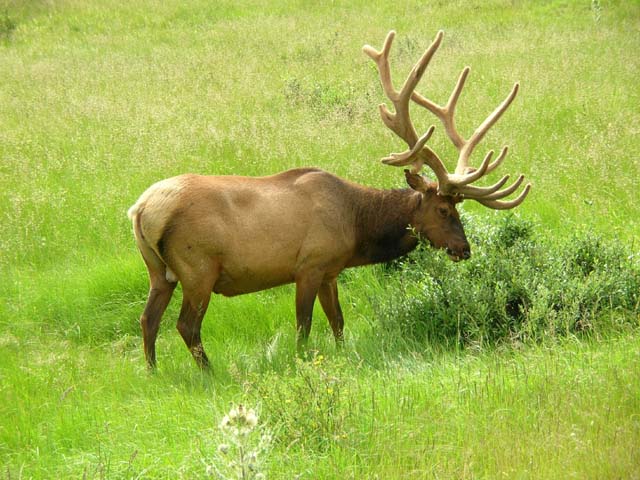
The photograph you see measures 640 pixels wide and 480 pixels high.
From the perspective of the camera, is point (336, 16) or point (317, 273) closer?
point (317, 273)

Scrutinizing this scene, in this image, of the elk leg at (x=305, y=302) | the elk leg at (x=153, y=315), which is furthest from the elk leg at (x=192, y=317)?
the elk leg at (x=305, y=302)

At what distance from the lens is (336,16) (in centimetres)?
2033

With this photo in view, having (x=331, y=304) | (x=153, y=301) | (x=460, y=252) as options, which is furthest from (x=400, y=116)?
(x=153, y=301)

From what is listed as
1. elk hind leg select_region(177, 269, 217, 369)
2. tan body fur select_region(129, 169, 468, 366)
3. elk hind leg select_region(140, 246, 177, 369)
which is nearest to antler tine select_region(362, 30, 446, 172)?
tan body fur select_region(129, 169, 468, 366)

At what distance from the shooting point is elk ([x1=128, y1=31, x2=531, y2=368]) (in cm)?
668

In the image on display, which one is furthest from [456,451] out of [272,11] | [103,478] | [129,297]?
[272,11]

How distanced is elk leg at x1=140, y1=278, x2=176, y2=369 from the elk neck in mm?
1577

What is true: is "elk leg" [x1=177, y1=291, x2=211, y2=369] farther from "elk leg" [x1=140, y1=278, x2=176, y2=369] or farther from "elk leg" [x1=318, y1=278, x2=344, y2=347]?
"elk leg" [x1=318, y1=278, x2=344, y2=347]

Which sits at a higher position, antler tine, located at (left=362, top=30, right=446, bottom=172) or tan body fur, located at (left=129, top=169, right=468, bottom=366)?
antler tine, located at (left=362, top=30, right=446, bottom=172)

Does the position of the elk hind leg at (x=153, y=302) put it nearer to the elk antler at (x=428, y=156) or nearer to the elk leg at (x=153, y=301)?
the elk leg at (x=153, y=301)

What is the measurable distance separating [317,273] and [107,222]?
316cm

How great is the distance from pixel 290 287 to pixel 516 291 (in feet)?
7.76

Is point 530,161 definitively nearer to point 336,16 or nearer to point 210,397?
point 210,397

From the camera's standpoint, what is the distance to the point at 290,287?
27.2ft
